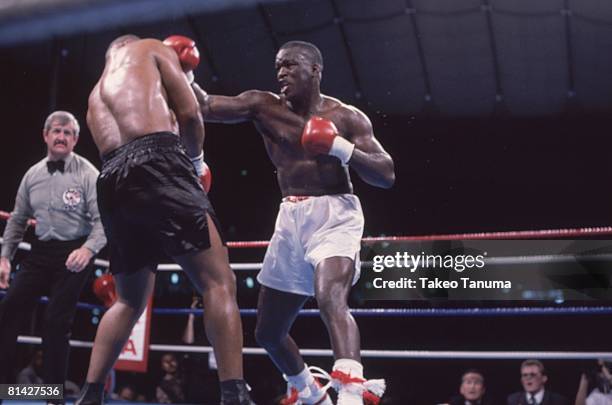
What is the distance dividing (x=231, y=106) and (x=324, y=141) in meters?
0.44

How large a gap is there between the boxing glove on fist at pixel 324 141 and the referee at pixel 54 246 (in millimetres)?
1019

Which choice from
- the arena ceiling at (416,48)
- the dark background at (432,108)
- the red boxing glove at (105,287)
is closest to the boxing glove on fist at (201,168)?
the red boxing glove at (105,287)

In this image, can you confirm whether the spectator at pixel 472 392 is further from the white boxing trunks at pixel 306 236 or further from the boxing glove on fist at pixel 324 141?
the boxing glove on fist at pixel 324 141

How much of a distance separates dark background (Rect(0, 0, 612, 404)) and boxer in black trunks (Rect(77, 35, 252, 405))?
11.5ft

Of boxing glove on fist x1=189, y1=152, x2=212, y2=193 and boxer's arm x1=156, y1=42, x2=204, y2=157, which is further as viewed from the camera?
boxing glove on fist x1=189, y1=152, x2=212, y2=193

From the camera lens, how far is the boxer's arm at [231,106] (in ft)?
8.10

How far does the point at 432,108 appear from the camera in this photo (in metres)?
7.46

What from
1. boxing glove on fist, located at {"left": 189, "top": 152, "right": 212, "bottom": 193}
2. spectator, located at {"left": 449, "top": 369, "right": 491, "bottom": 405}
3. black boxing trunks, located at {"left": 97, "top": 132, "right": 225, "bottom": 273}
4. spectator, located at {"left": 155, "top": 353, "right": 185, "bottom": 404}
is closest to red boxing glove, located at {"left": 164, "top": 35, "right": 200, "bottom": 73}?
boxing glove on fist, located at {"left": 189, "top": 152, "right": 212, "bottom": 193}

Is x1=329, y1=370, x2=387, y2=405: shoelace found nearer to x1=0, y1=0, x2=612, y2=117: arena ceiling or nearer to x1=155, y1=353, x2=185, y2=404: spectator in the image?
x1=155, y1=353, x2=185, y2=404: spectator

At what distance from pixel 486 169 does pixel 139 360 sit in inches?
218

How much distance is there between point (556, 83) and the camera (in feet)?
22.7

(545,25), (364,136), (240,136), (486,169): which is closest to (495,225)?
(486,169)

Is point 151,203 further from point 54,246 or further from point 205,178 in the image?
point 54,246

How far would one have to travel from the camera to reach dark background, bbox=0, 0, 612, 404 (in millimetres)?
6355
